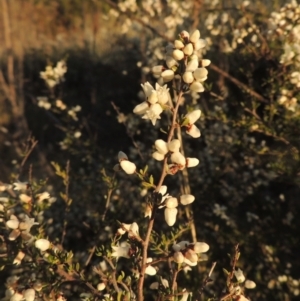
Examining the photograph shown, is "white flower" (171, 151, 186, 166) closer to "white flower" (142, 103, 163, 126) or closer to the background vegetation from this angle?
"white flower" (142, 103, 163, 126)

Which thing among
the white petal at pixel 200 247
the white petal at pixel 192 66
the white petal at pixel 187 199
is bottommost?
the white petal at pixel 200 247

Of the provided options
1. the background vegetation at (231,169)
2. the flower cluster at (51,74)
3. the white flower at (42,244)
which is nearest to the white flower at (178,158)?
the white flower at (42,244)

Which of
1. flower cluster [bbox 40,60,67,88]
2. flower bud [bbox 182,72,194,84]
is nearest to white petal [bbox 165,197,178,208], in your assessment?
flower bud [bbox 182,72,194,84]

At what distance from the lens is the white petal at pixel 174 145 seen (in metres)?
1.17

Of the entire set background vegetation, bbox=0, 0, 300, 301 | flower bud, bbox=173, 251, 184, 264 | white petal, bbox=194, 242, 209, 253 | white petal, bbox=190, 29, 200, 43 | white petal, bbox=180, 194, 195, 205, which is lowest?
background vegetation, bbox=0, 0, 300, 301

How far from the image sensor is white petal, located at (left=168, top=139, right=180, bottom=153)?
46.1 inches

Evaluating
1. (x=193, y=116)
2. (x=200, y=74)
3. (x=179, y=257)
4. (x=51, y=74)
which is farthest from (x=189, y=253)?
(x=51, y=74)

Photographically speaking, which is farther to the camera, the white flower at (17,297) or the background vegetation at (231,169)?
the background vegetation at (231,169)

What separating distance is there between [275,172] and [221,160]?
0.57m

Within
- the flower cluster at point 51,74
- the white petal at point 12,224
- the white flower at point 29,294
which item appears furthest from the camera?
the flower cluster at point 51,74

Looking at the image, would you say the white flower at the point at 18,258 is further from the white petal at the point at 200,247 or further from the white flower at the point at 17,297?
the white petal at the point at 200,247

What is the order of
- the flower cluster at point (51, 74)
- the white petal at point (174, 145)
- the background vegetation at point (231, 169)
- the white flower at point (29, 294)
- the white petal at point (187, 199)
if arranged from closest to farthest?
the white petal at point (174, 145) → the white petal at point (187, 199) → the white flower at point (29, 294) → the background vegetation at point (231, 169) → the flower cluster at point (51, 74)

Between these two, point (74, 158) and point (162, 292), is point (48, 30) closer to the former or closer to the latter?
point (74, 158)

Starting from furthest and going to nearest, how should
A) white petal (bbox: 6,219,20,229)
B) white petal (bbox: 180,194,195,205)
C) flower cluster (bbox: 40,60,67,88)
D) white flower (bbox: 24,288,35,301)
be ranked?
flower cluster (bbox: 40,60,67,88) → white petal (bbox: 6,219,20,229) → white flower (bbox: 24,288,35,301) → white petal (bbox: 180,194,195,205)
